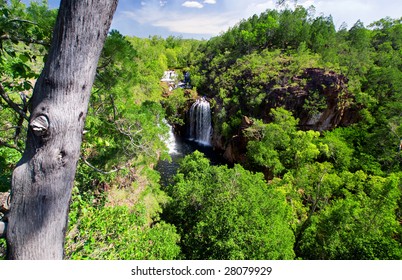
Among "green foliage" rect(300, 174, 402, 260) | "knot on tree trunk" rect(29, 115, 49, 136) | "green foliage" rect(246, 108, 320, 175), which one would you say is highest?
"knot on tree trunk" rect(29, 115, 49, 136)

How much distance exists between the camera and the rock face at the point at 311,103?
21906mm

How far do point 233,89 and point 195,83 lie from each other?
812 centimetres

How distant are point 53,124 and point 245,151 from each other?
20289 millimetres

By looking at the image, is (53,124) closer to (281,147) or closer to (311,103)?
(281,147)

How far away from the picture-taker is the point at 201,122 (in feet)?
90.9

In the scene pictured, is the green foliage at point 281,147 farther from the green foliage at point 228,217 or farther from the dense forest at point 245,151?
the green foliage at point 228,217

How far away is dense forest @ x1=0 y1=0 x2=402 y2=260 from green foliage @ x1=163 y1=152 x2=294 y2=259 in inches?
2.1

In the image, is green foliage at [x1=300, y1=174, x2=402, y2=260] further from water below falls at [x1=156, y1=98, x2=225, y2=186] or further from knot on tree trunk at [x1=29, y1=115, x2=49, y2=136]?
water below falls at [x1=156, y1=98, x2=225, y2=186]

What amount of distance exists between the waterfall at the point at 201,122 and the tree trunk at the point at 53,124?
26.0m

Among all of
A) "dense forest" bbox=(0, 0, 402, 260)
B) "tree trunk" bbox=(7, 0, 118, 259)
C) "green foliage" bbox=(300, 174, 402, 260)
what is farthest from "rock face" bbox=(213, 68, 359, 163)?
"tree trunk" bbox=(7, 0, 118, 259)

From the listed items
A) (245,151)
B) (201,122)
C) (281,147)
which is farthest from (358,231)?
(201,122)

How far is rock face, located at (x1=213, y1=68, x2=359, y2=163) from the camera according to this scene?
71.9 ft

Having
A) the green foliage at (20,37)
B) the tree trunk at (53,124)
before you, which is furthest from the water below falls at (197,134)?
the tree trunk at (53,124)

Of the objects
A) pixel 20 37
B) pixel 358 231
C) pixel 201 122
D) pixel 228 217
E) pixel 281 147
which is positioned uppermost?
pixel 20 37
